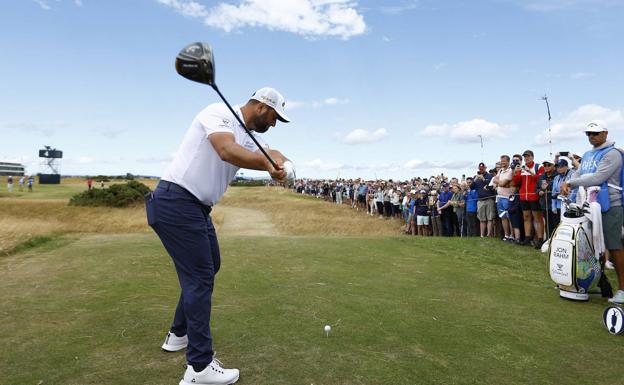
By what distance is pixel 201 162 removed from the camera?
3.90 m

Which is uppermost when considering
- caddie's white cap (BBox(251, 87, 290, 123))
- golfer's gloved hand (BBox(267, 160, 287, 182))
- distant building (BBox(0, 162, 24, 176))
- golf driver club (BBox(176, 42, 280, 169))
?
distant building (BBox(0, 162, 24, 176))

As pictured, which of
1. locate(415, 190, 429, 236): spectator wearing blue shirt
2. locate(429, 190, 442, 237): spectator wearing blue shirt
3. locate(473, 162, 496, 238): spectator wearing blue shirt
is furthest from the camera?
locate(415, 190, 429, 236): spectator wearing blue shirt

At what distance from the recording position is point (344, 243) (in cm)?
1198

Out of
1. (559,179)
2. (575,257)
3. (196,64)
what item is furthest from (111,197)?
(575,257)

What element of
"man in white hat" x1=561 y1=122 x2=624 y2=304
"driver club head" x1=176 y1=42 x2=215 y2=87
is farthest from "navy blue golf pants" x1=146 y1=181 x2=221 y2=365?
"man in white hat" x1=561 y1=122 x2=624 y2=304

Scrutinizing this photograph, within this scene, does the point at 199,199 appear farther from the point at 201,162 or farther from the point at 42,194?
the point at 42,194

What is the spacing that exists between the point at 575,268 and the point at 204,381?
17.7 feet

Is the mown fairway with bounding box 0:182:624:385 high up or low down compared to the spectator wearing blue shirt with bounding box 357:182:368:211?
down

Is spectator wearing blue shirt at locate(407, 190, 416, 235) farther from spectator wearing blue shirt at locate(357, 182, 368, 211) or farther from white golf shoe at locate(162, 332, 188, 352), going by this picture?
white golf shoe at locate(162, 332, 188, 352)

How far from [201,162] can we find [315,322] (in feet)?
7.69

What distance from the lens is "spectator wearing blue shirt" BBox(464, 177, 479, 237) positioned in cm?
1647

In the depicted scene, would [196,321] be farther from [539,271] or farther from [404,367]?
[539,271]

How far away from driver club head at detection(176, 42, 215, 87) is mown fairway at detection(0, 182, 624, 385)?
2.58m

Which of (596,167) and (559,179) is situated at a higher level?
(596,167)
